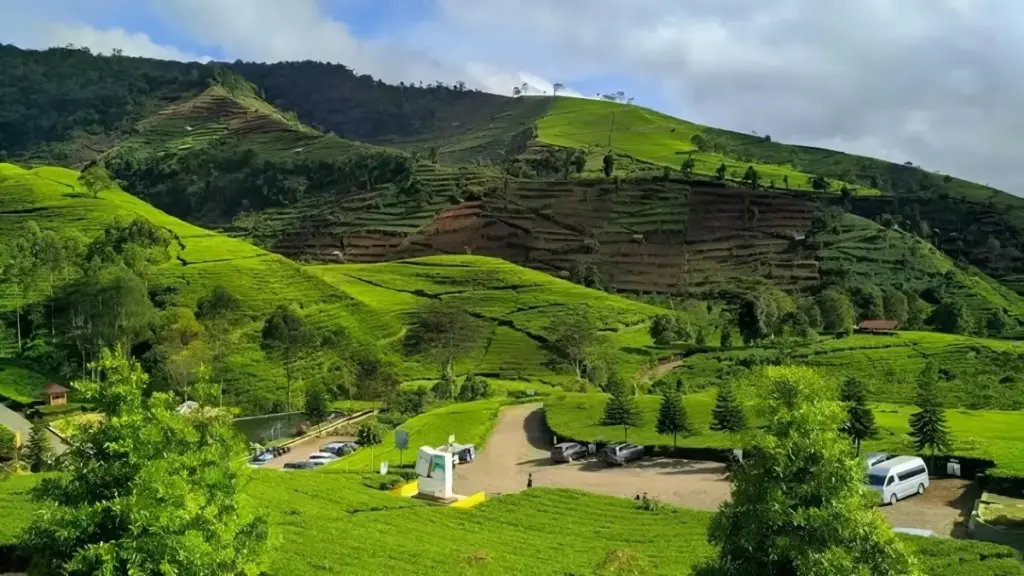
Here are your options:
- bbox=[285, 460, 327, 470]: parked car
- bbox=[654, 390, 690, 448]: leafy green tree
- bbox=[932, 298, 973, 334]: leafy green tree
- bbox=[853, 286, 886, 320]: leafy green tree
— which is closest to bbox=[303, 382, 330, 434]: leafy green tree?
bbox=[285, 460, 327, 470]: parked car

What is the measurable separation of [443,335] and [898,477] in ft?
184

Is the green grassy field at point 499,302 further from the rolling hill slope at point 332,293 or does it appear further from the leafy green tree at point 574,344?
the leafy green tree at point 574,344

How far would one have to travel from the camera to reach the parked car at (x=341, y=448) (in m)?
47.6

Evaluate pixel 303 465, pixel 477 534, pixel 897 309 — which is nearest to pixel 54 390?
pixel 303 465

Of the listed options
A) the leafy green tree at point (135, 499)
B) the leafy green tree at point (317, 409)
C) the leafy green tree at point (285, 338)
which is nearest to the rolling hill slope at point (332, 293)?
the leafy green tree at point (285, 338)

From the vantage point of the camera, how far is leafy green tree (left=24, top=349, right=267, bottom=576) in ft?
43.4

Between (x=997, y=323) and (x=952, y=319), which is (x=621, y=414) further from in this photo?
(x=997, y=323)

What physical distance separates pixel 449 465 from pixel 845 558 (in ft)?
66.4

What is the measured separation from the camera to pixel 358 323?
83562 mm

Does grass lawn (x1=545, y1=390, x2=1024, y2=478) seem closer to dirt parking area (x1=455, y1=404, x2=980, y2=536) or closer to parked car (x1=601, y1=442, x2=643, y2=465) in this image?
parked car (x1=601, y1=442, x2=643, y2=465)

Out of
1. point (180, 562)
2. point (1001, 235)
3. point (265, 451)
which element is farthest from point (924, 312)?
point (180, 562)

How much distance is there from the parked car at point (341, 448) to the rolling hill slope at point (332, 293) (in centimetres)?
2023

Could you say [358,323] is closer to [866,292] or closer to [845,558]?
[866,292]

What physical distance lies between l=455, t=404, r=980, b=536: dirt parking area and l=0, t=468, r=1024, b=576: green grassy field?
12.2 ft
